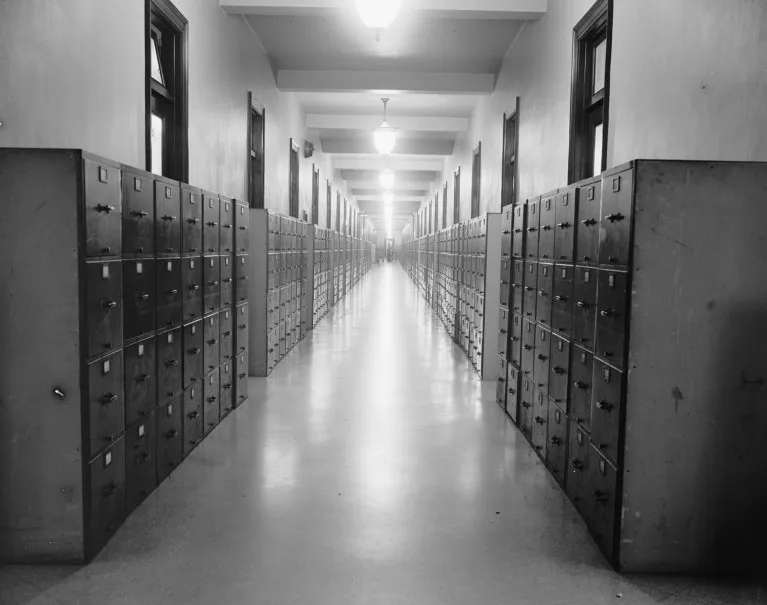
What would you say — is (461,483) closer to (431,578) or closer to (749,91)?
(431,578)

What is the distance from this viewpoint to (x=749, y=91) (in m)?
3.12

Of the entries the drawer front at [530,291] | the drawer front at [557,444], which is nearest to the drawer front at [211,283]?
the drawer front at [530,291]

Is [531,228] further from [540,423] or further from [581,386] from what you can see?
[581,386]

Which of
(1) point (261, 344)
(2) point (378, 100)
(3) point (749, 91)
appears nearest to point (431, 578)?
(3) point (749, 91)

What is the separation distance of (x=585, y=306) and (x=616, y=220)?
0.65 m

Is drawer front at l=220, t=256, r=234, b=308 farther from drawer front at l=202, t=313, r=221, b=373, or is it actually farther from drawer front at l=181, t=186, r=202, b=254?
→ drawer front at l=181, t=186, r=202, b=254

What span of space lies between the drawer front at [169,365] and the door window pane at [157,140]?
1.90 m

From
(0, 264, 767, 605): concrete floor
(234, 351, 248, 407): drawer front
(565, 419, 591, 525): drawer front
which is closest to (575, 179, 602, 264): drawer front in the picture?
(565, 419, 591, 525): drawer front

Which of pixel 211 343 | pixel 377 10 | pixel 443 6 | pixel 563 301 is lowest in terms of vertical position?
pixel 211 343

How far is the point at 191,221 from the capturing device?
15.6ft

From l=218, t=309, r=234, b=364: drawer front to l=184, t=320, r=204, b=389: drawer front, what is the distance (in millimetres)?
606

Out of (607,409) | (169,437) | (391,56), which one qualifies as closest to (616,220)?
(607,409)

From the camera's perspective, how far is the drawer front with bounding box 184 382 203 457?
15.5 ft

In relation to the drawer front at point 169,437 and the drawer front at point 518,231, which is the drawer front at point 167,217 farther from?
the drawer front at point 518,231
